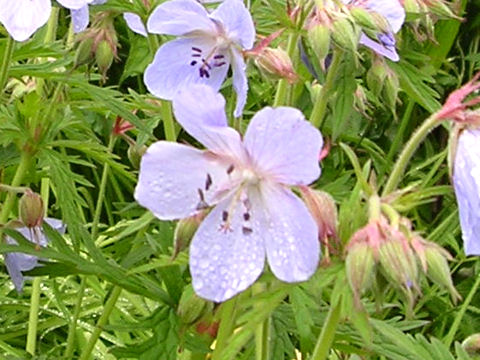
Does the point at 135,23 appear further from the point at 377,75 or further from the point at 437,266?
the point at 437,266

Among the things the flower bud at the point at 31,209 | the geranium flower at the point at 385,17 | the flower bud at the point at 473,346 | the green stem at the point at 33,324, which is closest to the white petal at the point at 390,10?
the geranium flower at the point at 385,17

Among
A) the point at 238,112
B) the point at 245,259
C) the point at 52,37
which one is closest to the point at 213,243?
the point at 245,259

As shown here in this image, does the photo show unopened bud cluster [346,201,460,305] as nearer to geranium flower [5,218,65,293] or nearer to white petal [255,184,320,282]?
white petal [255,184,320,282]

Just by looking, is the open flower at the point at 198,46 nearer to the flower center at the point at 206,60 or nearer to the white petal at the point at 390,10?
the flower center at the point at 206,60

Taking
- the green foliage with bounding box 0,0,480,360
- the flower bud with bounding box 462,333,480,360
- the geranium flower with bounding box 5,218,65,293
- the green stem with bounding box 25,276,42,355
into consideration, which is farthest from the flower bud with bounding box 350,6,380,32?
the green stem with bounding box 25,276,42,355

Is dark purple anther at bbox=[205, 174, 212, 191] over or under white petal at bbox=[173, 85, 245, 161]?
under
